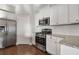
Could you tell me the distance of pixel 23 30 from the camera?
3.32 ft

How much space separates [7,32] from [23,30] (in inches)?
6.1

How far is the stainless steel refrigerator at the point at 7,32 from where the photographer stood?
0.96 metres

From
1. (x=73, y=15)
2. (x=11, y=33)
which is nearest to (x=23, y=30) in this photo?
(x=11, y=33)

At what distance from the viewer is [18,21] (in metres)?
1.01

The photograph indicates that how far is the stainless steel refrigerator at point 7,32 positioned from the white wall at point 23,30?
0.05 meters

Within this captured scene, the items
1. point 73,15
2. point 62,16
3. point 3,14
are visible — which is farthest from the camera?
point 62,16

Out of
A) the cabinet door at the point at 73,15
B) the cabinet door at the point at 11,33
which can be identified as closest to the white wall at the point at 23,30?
the cabinet door at the point at 11,33

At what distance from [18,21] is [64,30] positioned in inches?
29.9

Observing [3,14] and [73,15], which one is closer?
[3,14]

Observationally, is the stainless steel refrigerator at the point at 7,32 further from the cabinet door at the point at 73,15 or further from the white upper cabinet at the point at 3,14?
the cabinet door at the point at 73,15

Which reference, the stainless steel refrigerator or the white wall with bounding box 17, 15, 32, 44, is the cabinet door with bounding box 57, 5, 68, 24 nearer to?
the white wall with bounding box 17, 15, 32, 44

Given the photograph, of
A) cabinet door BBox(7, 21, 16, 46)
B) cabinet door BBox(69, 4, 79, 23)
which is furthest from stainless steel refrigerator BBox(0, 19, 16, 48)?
cabinet door BBox(69, 4, 79, 23)

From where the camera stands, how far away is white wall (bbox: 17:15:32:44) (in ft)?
3.28

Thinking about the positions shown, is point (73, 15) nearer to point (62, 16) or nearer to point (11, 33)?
point (62, 16)
